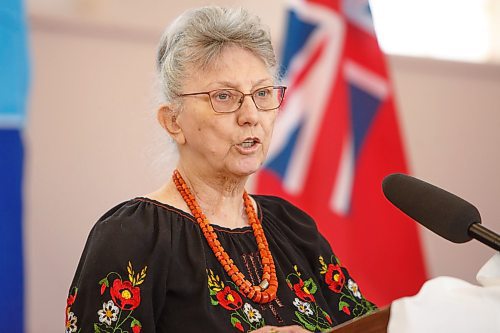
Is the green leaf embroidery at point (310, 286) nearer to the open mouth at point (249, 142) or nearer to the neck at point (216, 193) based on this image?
the neck at point (216, 193)

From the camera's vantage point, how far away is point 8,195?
9.76ft

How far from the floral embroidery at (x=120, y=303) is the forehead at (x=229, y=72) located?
1.48 ft

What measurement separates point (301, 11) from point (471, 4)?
1395mm

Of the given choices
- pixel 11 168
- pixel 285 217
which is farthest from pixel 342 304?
pixel 11 168

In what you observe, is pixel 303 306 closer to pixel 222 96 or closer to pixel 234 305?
pixel 234 305

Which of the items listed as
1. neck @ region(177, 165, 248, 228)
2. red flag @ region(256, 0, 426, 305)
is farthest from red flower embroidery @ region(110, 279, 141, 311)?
red flag @ region(256, 0, 426, 305)

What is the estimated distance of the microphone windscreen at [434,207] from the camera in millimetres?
1419

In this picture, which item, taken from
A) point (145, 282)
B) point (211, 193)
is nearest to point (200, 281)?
point (145, 282)

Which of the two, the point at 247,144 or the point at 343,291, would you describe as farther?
the point at 343,291

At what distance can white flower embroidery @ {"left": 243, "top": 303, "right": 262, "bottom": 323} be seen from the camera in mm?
1867

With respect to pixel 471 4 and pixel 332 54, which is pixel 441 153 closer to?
pixel 471 4

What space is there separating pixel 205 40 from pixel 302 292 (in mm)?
619

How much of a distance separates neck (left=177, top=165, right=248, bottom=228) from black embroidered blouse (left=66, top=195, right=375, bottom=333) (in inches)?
1.6

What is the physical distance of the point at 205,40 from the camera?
1.98 meters
